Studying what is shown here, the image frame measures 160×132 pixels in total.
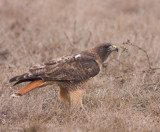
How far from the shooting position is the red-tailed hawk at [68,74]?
5.37m

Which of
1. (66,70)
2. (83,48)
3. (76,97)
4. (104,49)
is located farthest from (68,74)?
(83,48)

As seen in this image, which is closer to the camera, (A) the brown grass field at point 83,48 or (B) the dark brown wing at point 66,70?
(A) the brown grass field at point 83,48

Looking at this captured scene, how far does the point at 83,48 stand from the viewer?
Result: 8.59 m

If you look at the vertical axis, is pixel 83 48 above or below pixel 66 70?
below

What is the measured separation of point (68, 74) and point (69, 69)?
0.29 feet

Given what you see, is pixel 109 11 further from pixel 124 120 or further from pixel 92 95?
pixel 124 120

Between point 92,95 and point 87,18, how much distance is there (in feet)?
17.9

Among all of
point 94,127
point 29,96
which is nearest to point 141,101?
point 94,127

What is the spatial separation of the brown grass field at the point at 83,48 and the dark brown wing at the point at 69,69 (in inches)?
18.0

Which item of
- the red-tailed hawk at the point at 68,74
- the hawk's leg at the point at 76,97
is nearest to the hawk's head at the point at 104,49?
the red-tailed hawk at the point at 68,74

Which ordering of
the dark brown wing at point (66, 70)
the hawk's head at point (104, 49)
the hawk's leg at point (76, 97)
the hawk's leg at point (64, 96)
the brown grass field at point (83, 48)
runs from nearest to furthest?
the brown grass field at point (83, 48), the dark brown wing at point (66, 70), the hawk's leg at point (76, 97), the hawk's leg at point (64, 96), the hawk's head at point (104, 49)

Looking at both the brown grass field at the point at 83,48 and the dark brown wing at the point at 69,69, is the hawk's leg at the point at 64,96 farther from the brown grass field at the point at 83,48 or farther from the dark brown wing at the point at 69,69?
the dark brown wing at the point at 69,69

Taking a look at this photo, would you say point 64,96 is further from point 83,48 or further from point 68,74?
point 83,48

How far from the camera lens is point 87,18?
439 inches
